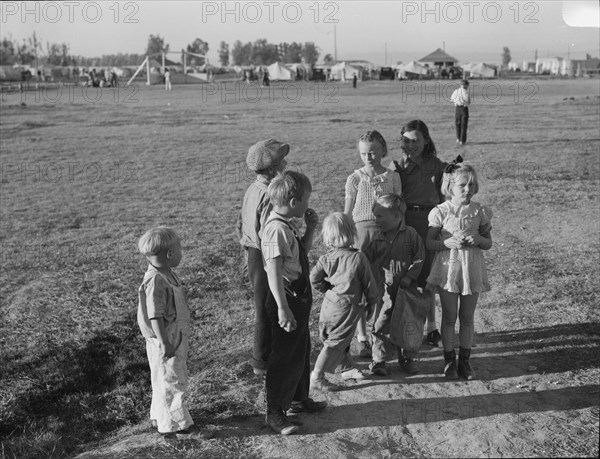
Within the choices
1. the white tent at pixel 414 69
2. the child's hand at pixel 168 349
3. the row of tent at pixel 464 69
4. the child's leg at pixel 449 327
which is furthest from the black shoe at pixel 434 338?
the white tent at pixel 414 69

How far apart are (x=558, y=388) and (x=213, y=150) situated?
522 inches

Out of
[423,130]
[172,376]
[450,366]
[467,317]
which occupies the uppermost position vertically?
[423,130]

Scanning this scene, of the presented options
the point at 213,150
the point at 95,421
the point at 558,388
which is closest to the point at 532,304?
the point at 558,388

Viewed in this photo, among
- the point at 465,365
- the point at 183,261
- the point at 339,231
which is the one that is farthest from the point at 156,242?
the point at 183,261

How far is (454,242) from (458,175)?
432 mm

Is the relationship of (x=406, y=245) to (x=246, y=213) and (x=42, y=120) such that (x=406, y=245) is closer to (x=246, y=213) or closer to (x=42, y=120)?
(x=246, y=213)

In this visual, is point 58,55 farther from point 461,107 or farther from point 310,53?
point 461,107

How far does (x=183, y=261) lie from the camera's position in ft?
26.3

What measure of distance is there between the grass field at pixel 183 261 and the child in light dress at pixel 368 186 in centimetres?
130

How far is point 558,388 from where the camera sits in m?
4.63

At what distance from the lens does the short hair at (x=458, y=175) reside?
174 inches

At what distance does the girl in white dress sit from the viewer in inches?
176

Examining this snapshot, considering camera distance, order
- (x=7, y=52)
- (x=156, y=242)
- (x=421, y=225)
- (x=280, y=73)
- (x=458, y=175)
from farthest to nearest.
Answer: (x=7, y=52)
(x=280, y=73)
(x=421, y=225)
(x=458, y=175)
(x=156, y=242)

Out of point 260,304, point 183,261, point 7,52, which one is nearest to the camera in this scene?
point 260,304
